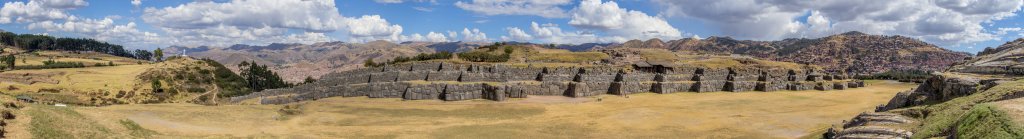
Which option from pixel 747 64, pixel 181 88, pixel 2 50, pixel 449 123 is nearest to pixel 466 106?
pixel 449 123

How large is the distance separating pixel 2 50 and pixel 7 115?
11995 cm

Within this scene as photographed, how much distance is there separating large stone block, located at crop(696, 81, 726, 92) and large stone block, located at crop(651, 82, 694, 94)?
2.64 feet

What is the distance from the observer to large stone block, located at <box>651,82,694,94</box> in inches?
2006

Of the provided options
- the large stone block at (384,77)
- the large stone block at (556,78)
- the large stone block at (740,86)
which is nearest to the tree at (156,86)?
the large stone block at (384,77)

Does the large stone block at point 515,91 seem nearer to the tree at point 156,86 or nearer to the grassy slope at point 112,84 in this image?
the grassy slope at point 112,84

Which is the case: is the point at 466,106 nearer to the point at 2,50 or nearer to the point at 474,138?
the point at 474,138

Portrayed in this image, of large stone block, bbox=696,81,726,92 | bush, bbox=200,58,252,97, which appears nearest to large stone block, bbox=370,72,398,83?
large stone block, bbox=696,81,726,92

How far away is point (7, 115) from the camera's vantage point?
15586mm

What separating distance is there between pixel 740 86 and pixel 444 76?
29.2 m

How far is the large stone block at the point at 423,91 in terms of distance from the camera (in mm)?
38969

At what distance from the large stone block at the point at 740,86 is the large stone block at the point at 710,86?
1.78ft

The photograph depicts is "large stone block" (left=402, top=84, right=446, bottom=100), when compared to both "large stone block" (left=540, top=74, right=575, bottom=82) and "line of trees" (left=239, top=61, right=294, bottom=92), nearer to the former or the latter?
"large stone block" (left=540, top=74, right=575, bottom=82)

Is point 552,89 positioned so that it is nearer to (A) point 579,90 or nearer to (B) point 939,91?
(A) point 579,90

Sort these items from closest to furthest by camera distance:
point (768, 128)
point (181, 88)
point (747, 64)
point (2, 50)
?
point (768, 128) → point (181, 88) → point (747, 64) → point (2, 50)
